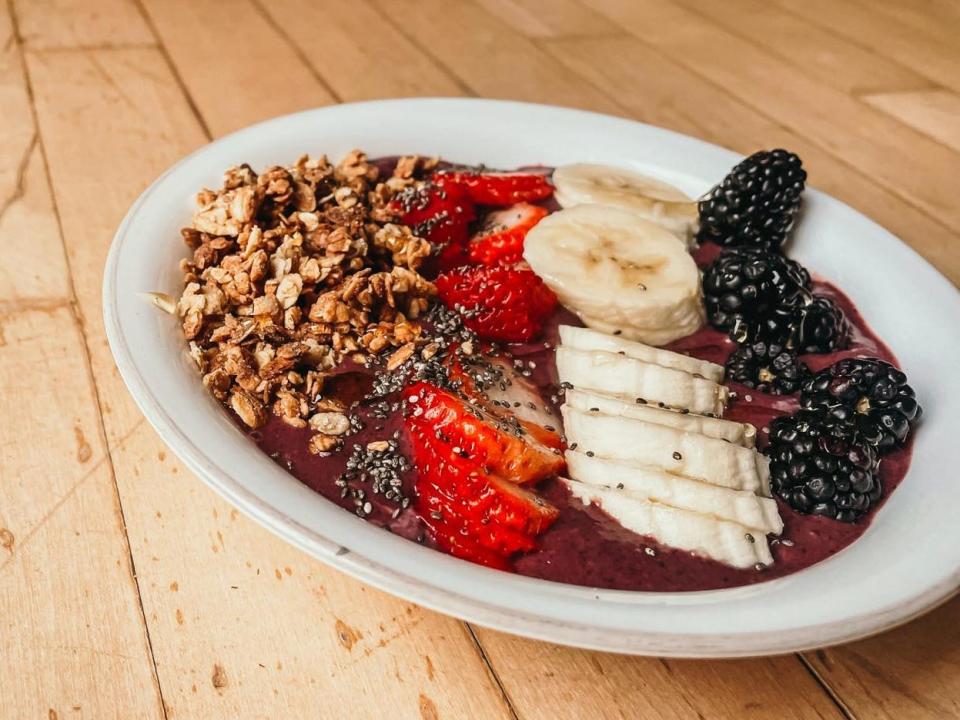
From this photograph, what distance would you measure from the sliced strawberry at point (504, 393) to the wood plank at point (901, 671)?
489 mm

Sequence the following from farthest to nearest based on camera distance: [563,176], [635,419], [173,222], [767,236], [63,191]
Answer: [63,191]
[563,176]
[767,236]
[173,222]
[635,419]

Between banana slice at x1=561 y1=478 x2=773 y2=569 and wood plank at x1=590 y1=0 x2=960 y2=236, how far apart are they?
1284 millimetres

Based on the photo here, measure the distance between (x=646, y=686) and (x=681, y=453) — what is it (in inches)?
13.1

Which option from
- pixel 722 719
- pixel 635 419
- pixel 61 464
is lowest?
pixel 61 464

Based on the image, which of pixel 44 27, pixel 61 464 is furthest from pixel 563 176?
pixel 44 27

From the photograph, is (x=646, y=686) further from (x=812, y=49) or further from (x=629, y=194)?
(x=812, y=49)

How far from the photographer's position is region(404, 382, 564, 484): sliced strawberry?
1.18 m

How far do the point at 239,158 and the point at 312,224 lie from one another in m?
0.30

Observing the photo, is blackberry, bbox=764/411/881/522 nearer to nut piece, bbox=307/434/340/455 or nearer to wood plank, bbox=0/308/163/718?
nut piece, bbox=307/434/340/455

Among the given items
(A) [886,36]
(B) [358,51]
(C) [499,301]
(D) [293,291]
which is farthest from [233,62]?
(A) [886,36]

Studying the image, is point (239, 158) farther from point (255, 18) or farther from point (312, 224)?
point (255, 18)

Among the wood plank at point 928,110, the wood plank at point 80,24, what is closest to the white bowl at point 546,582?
the wood plank at point 928,110

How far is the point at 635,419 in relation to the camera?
1269 mm

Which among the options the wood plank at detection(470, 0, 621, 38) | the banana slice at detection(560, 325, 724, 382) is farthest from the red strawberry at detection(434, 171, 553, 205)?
the wood plank at detection(470, 0, 621, 38)
